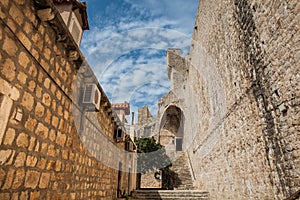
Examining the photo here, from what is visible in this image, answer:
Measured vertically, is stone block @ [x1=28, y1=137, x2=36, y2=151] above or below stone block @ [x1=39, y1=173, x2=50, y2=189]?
above

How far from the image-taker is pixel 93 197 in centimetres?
392

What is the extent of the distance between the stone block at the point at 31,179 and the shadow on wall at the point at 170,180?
9.64 metres

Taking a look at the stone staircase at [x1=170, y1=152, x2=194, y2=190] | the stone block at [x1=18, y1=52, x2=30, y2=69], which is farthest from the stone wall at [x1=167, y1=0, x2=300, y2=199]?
the stone staircase at [x1=170, y1=152, x2=194, y2=190]

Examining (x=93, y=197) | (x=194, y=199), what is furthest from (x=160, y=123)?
(x=93, y=197)

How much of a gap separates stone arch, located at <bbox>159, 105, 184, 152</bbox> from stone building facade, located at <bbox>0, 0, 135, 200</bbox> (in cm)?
1595

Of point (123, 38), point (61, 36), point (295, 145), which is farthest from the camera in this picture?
point (123, 38)

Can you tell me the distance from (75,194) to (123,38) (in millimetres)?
4194

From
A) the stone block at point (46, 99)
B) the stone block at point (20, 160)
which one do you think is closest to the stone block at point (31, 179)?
the stone block at point (20, 160)

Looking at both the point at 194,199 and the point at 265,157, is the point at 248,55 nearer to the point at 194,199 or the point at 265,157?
the point at 265,157

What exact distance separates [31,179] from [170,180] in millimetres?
10383

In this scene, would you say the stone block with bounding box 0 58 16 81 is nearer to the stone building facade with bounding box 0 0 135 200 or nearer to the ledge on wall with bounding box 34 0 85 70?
the stone building facade with bounding box 0 0 135 200

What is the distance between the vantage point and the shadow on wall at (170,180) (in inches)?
430

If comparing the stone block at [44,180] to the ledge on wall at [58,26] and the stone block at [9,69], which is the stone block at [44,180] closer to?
the stone block at [9,69]

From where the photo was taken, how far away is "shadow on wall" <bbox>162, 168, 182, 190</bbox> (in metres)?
10.9
